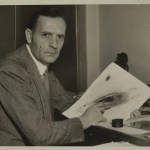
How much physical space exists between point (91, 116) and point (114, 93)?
0.11 m

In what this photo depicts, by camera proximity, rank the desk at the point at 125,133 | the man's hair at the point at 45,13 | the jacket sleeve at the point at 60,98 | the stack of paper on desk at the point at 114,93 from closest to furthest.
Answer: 1. the desk at the point at 125,133
2. the stack of paper on desk at the point at 114,93
3. the man's hair at the point at 45,13
4. the jacket sleeve at the point at 60,98

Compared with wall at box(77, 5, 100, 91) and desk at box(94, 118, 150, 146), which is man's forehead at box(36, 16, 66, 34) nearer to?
desk at box(94, 118, 150, 146)

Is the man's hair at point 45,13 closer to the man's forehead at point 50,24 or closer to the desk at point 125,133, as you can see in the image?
the man's forehead at point 50,24

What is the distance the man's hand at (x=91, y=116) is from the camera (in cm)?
98

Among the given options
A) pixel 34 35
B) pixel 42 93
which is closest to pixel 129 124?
pixel 42 93

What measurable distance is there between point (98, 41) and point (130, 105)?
131cm

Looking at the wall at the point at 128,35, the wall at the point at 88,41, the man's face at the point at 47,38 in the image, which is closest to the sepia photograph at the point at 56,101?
the man's face at the point at 47,38

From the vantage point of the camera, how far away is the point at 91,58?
232 cm

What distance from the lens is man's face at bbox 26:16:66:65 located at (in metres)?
1.10

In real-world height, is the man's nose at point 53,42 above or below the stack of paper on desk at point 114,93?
above

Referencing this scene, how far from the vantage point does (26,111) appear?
917 millimetres

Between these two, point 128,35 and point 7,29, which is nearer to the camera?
point 7,29

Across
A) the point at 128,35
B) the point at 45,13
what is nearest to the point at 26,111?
the point at 45,13

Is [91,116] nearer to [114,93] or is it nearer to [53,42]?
[114,93]
